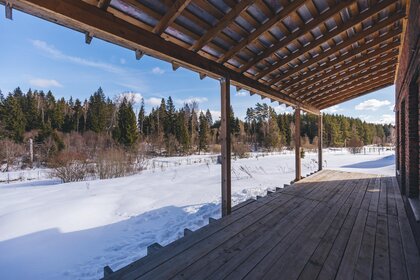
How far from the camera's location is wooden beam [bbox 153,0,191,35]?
78.4 inches

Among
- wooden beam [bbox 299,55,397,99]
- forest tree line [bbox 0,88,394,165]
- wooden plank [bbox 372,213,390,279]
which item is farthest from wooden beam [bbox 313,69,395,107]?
forest tree line [bbox 0,88,394,165]

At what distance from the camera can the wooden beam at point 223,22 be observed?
7.20ft

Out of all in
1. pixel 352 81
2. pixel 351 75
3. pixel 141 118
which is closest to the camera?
pixel 351 75

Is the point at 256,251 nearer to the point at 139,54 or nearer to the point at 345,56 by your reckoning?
the point at 139,54

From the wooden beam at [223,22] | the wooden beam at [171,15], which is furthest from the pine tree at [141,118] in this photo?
the wooden beam at [171,15]

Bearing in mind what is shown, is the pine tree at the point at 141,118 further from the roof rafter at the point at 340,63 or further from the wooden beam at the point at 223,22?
the wooden beam at the point at 223,22

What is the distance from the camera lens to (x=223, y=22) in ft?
7.85

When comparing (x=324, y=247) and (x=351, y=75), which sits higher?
(x=351, y=75)

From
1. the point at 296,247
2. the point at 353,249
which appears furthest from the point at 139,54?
the point at 353,249

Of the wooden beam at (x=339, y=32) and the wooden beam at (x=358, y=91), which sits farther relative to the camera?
the wooden beam at (x=358, y=91)

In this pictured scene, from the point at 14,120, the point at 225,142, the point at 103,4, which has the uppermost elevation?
the point at 14,120

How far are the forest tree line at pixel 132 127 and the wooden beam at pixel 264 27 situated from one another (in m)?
15.8

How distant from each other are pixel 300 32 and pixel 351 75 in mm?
2897

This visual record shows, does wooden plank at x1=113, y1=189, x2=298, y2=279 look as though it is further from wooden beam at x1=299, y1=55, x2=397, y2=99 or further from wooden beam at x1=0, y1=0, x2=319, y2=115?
wooden beam at x1=299, y1=55, x2=397, y2=99
